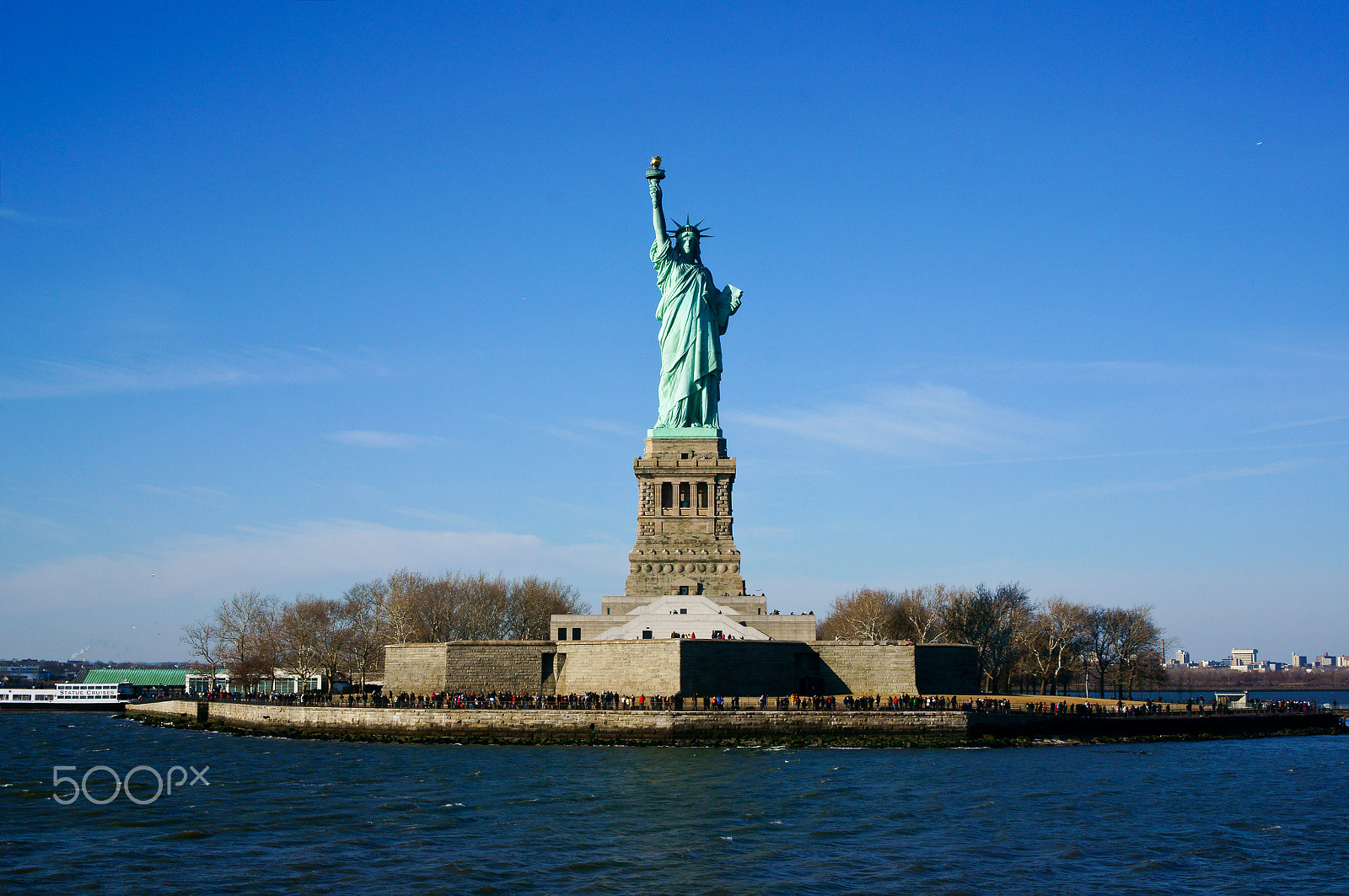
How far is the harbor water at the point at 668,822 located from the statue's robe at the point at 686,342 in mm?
27752

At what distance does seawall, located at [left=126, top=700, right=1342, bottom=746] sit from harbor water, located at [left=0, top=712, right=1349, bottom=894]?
202 centimetres

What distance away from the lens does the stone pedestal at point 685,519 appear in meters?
68.0

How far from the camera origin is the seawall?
164 ft

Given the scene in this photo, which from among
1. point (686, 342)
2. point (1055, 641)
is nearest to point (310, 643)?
point (686, 342)

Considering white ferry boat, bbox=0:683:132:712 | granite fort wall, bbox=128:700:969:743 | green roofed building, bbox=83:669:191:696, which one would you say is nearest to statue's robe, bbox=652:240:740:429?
granite fort wall, bbox=128:700:969:743

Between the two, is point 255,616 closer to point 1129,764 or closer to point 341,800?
point 341,800

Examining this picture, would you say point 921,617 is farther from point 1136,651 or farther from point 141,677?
point 141,677

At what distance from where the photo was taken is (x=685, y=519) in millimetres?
69812

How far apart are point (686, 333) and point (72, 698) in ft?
177

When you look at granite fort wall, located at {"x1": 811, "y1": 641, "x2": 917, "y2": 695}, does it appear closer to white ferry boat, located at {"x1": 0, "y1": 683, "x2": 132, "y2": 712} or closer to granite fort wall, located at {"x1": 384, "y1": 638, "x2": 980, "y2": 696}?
granite fort wall, located at {"x1": 384, "y1": 638, "x2": 980, "y2": 696}

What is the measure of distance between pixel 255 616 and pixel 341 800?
50822mm

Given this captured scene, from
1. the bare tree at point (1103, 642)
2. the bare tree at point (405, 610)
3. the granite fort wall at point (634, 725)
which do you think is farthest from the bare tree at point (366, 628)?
the bare tree at point (1103, 642)

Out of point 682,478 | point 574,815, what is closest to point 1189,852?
point 574,815

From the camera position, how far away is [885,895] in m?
24.8
